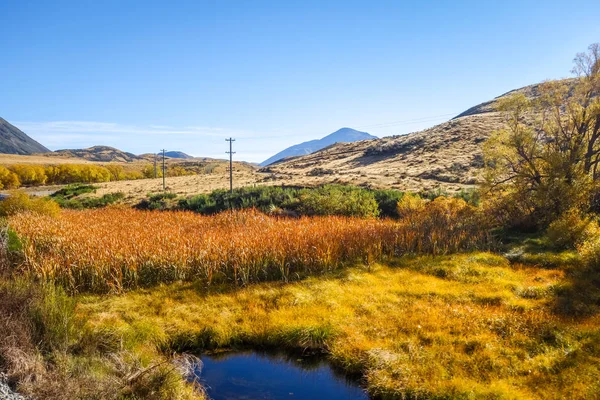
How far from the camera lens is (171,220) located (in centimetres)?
2575

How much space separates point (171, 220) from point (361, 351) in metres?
18.8

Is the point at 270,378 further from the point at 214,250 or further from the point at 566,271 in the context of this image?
the point at 566,271

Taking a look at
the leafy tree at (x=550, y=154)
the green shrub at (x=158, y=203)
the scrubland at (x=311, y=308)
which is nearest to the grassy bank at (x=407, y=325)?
the scrubland at (x=311, y=308)

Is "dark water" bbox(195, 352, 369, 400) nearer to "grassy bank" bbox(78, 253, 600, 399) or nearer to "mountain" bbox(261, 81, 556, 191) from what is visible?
"grassy bank" bbox(78, 253, 600, 399)

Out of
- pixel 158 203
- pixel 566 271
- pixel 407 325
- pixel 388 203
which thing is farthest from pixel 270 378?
pixel 158 203

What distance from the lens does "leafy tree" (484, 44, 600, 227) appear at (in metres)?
19.7

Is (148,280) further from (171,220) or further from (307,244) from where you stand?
(171,220)

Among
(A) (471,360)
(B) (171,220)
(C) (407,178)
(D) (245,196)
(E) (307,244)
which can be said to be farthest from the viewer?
(C) (407,178)

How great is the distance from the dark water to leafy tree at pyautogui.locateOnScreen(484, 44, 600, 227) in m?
16.0

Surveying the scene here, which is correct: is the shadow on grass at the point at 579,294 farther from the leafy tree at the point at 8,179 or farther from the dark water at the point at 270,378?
the leafy tree at the point at 8,179

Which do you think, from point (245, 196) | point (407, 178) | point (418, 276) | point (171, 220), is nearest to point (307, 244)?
point (418, 276)

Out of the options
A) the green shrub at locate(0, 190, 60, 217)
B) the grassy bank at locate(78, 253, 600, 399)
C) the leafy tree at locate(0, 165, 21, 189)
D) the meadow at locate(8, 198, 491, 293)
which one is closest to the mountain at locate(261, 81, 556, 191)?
the meadow at locate(8, 198, 491, 293)

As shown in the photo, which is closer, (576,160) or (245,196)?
(576,160)

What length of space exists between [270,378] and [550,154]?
18397 mm
